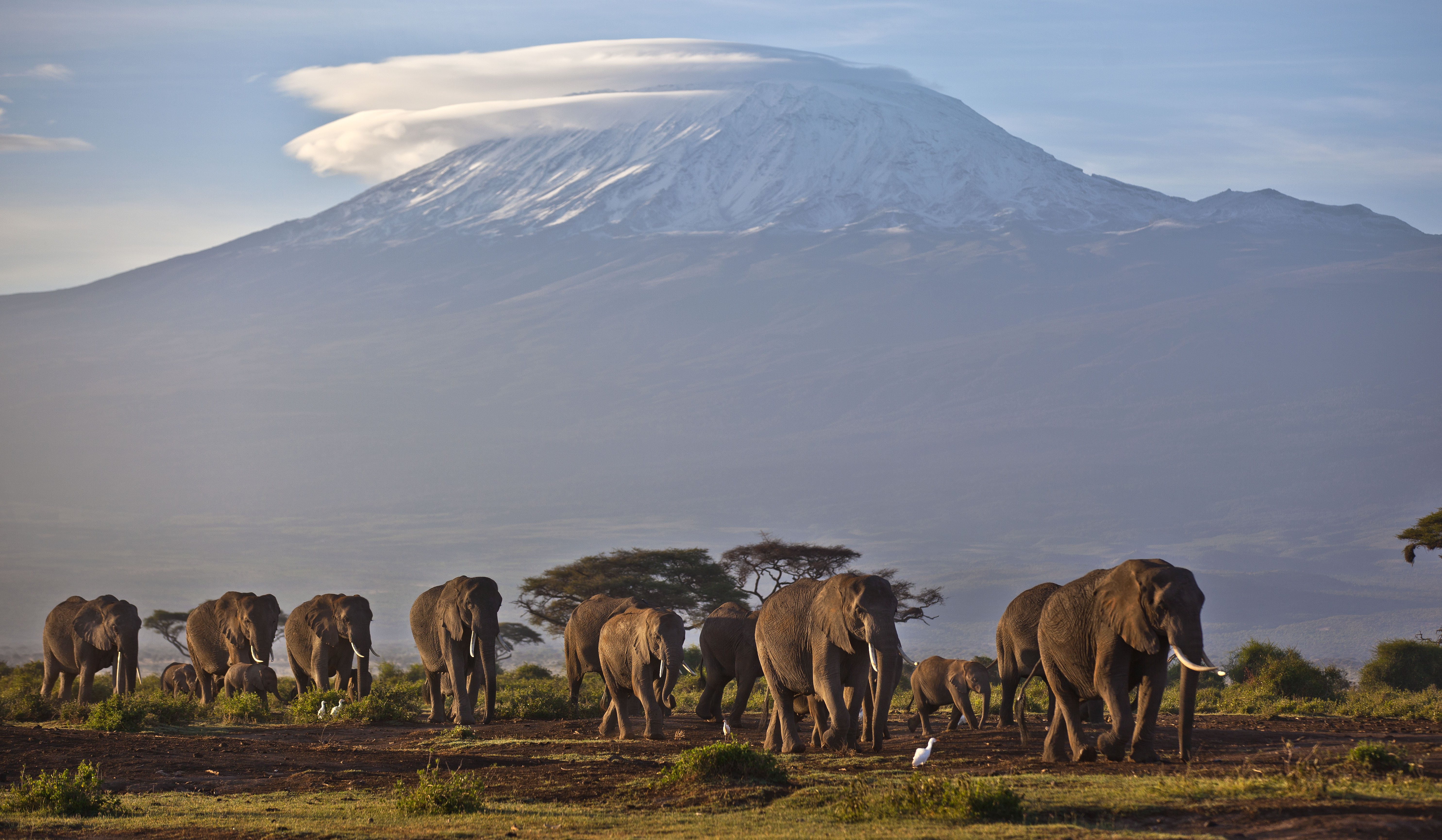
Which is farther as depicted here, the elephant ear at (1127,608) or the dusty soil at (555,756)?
the dusty soil at (555,756)

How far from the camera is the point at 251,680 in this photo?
84.2 ft

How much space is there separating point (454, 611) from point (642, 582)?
20.7 m

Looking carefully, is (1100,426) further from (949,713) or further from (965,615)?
(949,713)

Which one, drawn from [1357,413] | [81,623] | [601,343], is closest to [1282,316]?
[1357,413]

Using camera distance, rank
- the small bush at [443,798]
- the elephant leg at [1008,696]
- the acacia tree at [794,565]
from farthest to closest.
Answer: the acacia tree at [794,565] < the elephant leg at [1008,696] < the small bush at [443,798]

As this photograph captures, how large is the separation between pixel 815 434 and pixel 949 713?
451ft

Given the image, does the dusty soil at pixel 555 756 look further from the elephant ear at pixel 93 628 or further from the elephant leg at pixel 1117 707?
the elephant ear at pixel 93 628

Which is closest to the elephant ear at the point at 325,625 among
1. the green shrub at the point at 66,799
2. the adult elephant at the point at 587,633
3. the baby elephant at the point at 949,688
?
the adult elephant at the point at 587,633

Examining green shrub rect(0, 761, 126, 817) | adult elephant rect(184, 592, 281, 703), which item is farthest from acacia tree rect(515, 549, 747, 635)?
green shrub rect(0, 761, 126, 817)

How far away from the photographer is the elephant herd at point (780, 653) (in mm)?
13023

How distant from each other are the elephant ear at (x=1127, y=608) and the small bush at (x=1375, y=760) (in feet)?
5.99

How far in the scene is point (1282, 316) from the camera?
189 meters

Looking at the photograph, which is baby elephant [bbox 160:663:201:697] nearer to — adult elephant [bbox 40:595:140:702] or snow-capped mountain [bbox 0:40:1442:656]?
adult elephant [bbox 40:595:140:702]

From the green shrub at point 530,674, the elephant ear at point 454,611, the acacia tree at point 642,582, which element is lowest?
the green shrub at point 530,674
